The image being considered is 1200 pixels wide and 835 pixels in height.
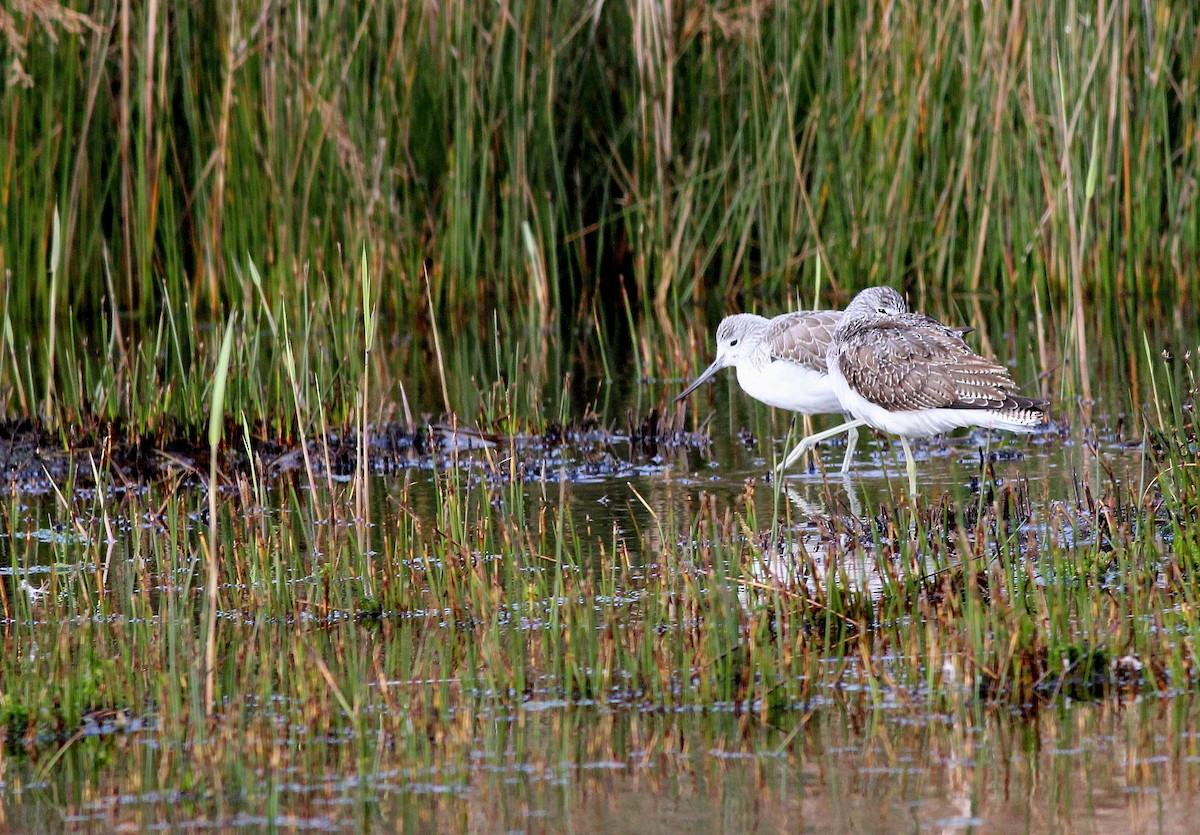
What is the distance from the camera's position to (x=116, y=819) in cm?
355

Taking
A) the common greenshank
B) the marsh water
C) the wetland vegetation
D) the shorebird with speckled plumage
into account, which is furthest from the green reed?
the marsh water

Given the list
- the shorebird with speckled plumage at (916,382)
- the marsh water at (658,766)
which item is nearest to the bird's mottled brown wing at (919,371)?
the shorebird with speckled plumage at (916,382)

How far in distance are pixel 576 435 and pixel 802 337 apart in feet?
3.97

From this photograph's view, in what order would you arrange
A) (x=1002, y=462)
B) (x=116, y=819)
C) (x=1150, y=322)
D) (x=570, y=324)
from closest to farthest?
(x=116, y=819) < (x=1002, y=462) < (x=1150, y=322) < (x=570, y=324)

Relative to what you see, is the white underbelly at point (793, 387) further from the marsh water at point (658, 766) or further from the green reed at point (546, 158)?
the green reed at point (546, 158)

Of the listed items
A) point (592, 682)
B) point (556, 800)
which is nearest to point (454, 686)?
point (592, 682)

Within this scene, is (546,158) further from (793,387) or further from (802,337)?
(793,387)

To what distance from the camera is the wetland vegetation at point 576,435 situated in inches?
152

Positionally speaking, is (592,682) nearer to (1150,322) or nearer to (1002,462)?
(1002,462)

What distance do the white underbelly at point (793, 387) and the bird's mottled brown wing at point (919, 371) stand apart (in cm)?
42

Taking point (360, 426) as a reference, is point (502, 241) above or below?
above

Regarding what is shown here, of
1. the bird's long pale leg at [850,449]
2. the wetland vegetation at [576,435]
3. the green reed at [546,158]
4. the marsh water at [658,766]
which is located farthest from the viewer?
the green reed at [546,158]

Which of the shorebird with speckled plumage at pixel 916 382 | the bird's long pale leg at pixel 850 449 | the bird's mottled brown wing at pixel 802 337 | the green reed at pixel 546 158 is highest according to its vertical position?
the green reed at pixel 546 158

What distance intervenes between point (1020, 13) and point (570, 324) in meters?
3.89
